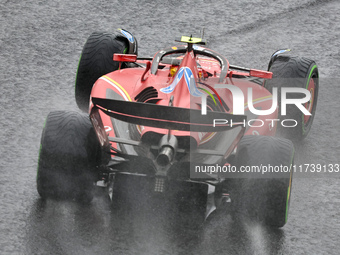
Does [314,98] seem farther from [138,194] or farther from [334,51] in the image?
[138,194]

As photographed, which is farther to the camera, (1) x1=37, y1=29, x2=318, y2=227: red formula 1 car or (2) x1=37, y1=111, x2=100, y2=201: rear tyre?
(2) x1=37, y1=111, x2=100, y2=201: rear tyre

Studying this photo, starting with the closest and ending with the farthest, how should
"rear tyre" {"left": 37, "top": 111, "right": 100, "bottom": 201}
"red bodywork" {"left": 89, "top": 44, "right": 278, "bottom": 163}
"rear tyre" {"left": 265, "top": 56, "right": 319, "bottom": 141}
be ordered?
1. "rear tyre" {"left": 37, "top": 111, "right": 100, "bottom": 201}
2. "red bodywork" {"left": 89, "top": 44, "right": 278, "bottom": 163}
3. "rear tyre" {"left": 265, "top": 56, "right": 319, "bottom": 141}

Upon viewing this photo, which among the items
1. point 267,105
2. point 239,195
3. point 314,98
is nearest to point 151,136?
point 239,195

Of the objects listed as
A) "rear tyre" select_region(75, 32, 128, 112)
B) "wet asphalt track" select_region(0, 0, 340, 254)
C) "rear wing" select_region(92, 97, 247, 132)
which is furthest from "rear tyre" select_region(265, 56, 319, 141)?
"rear wing" select_region(92, 97, 247, 132)

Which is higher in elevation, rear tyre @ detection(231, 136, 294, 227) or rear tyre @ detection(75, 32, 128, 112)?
rear tyre @ detection(75, 32, 128, 112)

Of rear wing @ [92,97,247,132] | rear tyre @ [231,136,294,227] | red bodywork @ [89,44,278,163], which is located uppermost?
red bodywork @ [89,44,278,163]

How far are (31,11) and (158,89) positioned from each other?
5334 mm

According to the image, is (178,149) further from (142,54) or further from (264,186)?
(142,54)

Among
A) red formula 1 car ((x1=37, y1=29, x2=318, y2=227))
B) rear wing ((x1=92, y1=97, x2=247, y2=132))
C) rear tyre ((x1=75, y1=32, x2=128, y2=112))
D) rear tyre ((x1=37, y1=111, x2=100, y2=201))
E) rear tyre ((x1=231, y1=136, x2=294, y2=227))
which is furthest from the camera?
rear tyre ((x1=75, y1=32, x2=128, y2=112))

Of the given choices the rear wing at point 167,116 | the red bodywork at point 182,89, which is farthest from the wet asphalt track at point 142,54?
the rear wing at point 167,116

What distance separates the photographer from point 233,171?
573 centimetres

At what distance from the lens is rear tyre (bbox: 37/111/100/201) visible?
589cm

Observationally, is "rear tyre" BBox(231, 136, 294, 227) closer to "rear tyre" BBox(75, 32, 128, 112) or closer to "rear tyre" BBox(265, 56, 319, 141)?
"rear tyre" BBox(265, 56, 319, 141)

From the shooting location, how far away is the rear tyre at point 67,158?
589cm
